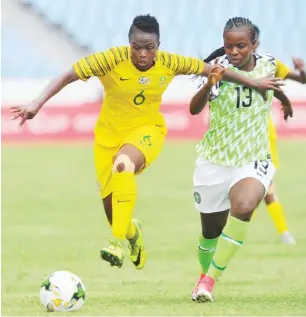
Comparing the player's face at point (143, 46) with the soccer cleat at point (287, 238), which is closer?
the player's face at point (143, 46)

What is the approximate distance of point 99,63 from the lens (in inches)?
288

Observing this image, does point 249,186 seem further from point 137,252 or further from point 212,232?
point 137,252

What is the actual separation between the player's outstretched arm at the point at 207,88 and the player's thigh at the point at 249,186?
1.75 feet

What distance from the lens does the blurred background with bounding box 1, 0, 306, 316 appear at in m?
7.85

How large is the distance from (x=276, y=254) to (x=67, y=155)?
13.3 metres

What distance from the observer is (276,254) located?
33.1 feet

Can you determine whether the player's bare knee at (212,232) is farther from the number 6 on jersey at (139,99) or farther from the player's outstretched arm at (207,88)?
the number 6 on jersey at (139,99)

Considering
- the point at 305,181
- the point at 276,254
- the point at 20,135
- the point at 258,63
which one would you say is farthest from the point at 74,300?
the point at 20,135

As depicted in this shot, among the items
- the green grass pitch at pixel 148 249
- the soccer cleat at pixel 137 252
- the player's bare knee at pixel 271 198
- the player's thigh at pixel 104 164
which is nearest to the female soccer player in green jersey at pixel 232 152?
the green grass pitch at pixel 148 249

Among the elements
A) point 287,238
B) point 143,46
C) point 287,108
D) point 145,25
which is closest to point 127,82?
point 143,46

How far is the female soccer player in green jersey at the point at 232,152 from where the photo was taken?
7.05 m

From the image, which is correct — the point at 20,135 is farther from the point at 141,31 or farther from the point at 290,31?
the point at 141,31

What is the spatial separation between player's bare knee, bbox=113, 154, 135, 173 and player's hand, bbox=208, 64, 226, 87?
0.93 metres

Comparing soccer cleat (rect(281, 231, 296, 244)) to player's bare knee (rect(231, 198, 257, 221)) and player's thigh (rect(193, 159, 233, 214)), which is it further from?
player's bare knee (rect(231, 198, 257, 221))
